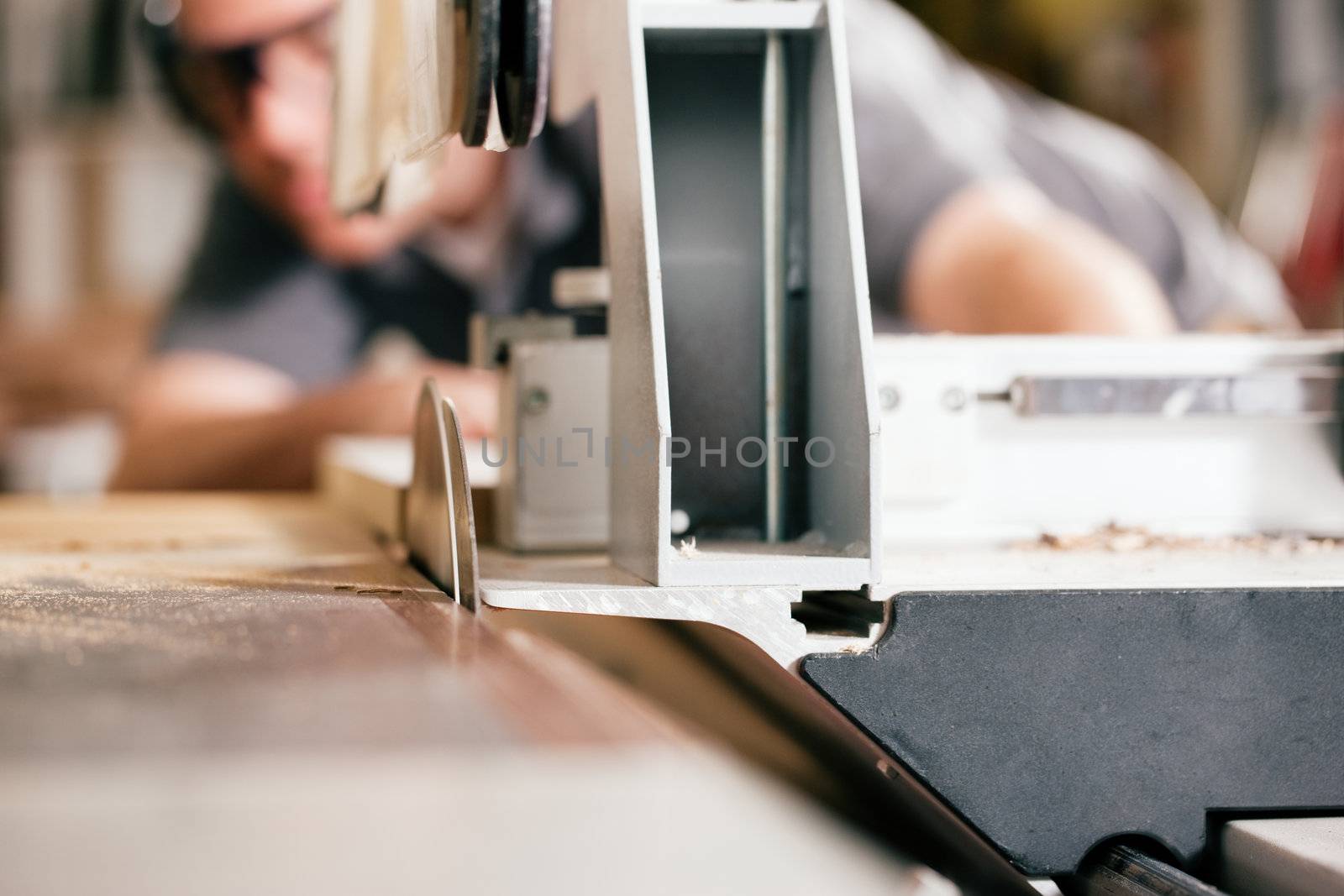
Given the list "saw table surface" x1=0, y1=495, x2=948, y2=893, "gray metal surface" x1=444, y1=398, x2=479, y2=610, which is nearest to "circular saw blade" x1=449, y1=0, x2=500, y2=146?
"gray metal surface" x1=444, y1=398, x2=479, y2=610

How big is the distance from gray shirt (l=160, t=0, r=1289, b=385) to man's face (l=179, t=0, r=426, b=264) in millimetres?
68

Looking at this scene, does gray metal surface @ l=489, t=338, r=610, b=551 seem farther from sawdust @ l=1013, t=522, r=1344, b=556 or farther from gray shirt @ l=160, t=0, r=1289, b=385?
gray shirt @ l=160, t=0, r=1289, b=385

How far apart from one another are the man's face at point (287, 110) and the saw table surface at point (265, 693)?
919mm

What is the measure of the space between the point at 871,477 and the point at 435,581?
11.0 inches

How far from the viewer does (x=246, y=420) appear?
2.00 m

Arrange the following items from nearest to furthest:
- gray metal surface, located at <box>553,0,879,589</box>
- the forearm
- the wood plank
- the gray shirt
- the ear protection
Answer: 1. the wood plank
2. gray metal surface, located at <box>553,0,879,589</box>
3. the forearm
4. the ear protection
5. the gray shirt

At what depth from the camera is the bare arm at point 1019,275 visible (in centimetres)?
176

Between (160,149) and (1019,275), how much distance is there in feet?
10.6

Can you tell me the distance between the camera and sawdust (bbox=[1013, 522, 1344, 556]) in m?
0.75

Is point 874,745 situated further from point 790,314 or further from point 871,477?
point 790,314

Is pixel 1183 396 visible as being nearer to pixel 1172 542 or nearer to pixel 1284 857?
pixel 1172 542

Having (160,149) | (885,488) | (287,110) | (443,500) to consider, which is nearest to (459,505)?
(443,500)

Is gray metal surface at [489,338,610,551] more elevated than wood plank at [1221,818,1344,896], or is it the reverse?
gray metal surface at [489,338,610,551]

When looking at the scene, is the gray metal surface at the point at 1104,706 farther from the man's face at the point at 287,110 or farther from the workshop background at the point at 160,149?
the workshop background at the point at 160,149
